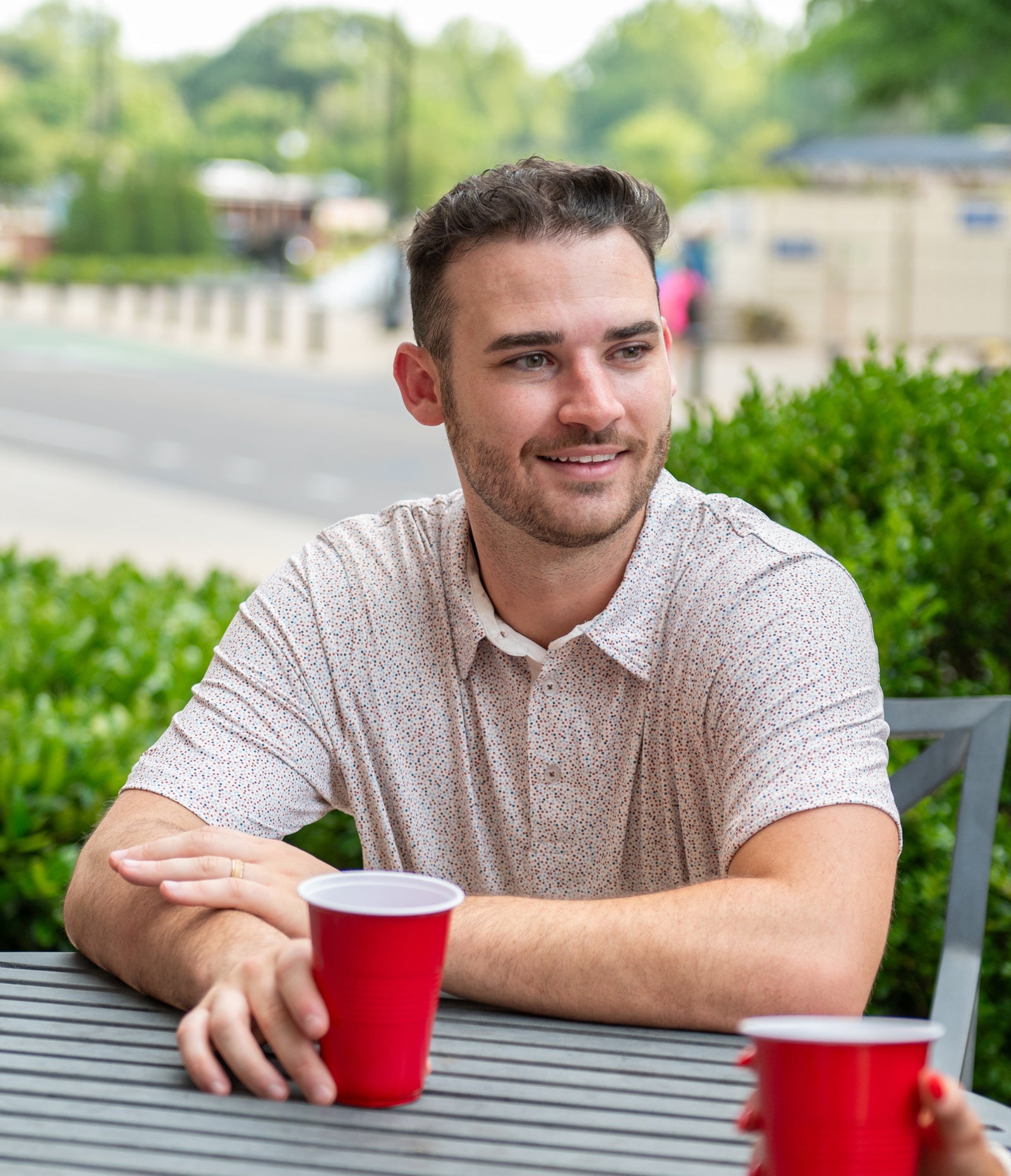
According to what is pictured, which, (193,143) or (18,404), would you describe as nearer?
(18,404)

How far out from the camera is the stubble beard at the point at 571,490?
199cm

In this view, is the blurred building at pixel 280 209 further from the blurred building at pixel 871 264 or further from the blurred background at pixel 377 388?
the blurred building at pixel 871 264

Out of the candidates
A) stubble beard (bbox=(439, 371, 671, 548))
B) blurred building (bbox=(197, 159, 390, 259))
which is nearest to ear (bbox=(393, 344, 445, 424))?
stubble beard (bbox=(439, 371, 671, 548))

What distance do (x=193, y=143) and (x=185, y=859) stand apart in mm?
92753

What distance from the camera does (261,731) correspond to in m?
2.08

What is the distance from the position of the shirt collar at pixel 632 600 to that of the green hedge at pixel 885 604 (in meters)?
0.75

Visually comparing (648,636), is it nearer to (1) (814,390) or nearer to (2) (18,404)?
(1) (814,390)

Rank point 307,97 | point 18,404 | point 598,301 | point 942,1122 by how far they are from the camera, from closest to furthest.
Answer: point 942,1122
point 598,301
point 18,404
point 307,97

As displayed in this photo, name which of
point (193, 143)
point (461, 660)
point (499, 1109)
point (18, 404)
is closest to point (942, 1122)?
point (499, 1109)

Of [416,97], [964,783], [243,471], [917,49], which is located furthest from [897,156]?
[416,97]

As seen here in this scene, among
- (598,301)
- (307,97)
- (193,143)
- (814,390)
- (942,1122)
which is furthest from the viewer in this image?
(307,97)

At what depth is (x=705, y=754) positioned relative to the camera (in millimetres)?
1972

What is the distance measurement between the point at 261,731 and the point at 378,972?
2.96ft

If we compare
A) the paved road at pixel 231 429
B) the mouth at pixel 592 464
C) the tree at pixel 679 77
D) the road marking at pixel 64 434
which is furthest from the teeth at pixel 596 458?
the tree at pixel 679 77
